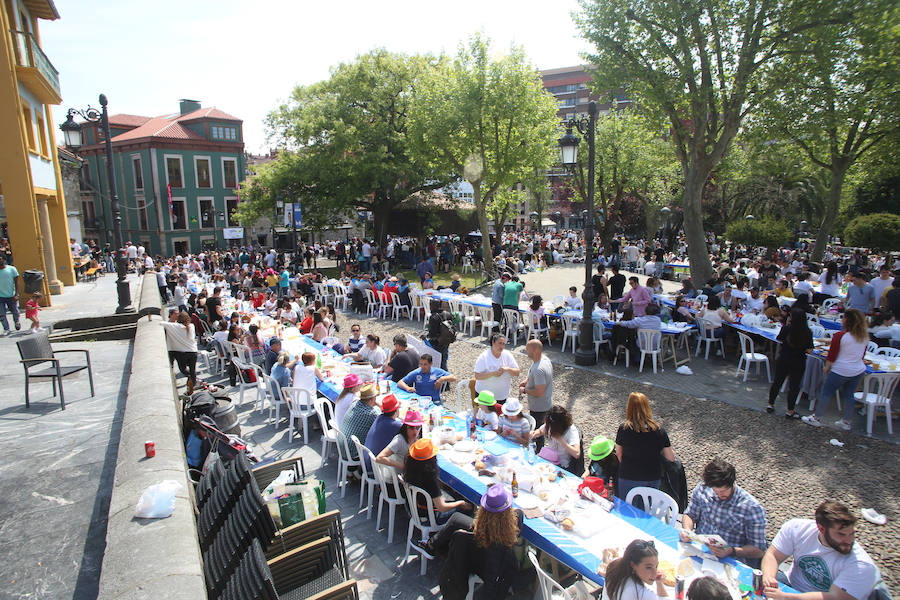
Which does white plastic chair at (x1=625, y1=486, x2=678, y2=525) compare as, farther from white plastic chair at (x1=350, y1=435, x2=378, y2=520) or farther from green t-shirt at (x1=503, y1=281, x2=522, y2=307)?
green t-shirt at (x1=503, y1=281, x2=522, y2=307)

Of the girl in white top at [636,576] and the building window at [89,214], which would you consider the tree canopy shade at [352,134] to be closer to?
the girl in white top at [636,576]

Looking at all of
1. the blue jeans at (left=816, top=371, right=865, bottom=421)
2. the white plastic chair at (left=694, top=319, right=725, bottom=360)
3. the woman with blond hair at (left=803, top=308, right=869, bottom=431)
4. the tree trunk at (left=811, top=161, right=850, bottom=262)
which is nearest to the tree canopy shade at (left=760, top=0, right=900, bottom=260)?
the tree trunk at (left=811, top=161, right=850, bottom=262)

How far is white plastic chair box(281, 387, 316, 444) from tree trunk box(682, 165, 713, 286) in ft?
40.6

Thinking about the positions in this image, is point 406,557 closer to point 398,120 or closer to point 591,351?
point 591,351

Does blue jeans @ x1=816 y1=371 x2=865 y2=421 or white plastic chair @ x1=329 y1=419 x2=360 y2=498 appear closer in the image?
white plastic chair @ x1=329 y1=419 x2=360 y2=498

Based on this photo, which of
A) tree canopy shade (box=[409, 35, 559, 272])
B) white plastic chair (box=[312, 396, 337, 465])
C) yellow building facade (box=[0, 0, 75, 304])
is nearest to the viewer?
white plastic chair (box=[312, 396, 337, 465])

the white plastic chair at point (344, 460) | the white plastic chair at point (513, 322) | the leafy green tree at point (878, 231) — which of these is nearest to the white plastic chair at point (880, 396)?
the white plastic chair at point (513, 322)

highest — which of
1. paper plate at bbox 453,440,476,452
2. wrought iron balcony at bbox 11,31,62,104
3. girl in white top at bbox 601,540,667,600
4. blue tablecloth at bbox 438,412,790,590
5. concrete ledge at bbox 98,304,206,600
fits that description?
wrought iron balcony at bbox 11,31,62,104

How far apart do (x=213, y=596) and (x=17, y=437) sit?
3.44 m

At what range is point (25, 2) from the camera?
14.5 metres

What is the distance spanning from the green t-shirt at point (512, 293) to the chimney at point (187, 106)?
4706 cm

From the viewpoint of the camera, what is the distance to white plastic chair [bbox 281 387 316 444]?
718cm

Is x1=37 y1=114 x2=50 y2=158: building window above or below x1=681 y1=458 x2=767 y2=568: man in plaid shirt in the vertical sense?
above

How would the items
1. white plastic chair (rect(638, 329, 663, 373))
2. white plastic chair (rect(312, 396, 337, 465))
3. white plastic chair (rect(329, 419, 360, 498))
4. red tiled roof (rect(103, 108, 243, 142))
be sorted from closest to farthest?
white plastic chair (rect(329, 419, 360, 498)), white plastic chair (rect(312, 396, 337, 465)), white plastic chair (rect(638, 329, 663, 373)), red tiled roof (rect(103, 108, 243, 142))
